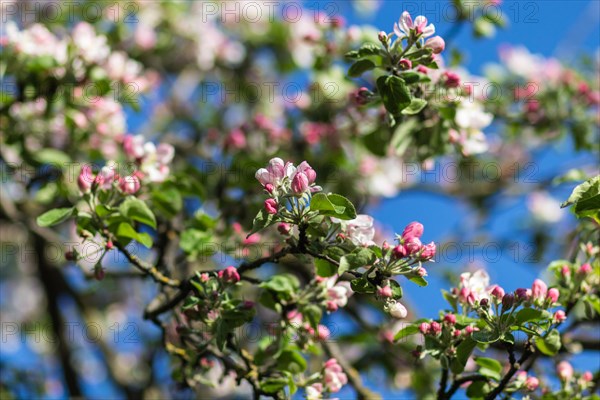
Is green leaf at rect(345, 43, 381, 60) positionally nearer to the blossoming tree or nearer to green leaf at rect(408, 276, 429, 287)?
the blossoming tree

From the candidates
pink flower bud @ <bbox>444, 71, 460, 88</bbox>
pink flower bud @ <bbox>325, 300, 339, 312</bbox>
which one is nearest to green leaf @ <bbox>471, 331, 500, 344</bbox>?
pink flower bud @ <bbox>325, 300, 339, 312</bbox>

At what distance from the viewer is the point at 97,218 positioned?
2.22m

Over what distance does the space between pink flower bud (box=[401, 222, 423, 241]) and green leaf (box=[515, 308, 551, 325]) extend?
1.06ft

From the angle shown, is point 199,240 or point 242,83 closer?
point 199,240

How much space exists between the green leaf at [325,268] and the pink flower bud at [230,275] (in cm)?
22

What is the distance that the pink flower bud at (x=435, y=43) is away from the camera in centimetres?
199

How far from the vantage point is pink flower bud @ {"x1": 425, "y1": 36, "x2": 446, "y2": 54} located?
199 cm

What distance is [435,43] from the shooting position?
2.00m

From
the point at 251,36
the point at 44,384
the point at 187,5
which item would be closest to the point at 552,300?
the point at 44,384

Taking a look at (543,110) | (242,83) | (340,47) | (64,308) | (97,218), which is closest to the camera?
(97,218)

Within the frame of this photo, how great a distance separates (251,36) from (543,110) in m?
2.95

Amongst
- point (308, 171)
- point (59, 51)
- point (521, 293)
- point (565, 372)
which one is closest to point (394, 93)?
point (308, 171)

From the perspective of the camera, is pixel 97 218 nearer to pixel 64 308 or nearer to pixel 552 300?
pixel 552 300

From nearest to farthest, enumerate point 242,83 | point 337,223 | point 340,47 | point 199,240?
point 337,223 < point 199,240 < point 340,47 < point 242,83
